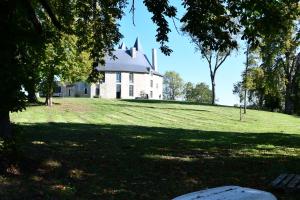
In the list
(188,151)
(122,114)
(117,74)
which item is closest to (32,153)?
(188,151)

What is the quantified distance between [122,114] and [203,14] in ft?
98.0

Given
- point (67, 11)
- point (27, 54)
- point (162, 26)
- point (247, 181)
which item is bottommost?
point (247, 181)

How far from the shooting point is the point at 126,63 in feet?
362

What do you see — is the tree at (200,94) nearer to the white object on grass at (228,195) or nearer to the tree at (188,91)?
the tree at (188,91)

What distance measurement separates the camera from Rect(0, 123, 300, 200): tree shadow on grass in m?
11.1

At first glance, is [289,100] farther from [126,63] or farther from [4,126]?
[4,126]

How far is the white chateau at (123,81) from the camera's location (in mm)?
105438

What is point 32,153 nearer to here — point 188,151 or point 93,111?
point 188,151

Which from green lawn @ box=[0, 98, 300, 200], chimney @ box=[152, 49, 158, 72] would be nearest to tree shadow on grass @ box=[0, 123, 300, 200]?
green lawn @ box=[0, 98, 300, 200]

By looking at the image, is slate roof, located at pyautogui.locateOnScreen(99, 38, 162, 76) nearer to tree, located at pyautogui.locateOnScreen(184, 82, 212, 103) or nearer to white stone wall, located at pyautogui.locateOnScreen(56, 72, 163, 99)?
white stone wall, located at pyautogui.locateOnScreen(56, 72, 163, 99)

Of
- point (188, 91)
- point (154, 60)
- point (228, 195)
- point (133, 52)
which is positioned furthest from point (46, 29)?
point (188, 91)

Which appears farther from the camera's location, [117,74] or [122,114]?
[117,74]

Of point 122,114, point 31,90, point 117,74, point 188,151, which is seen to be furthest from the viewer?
point 117,74

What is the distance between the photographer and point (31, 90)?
12.2 meters
